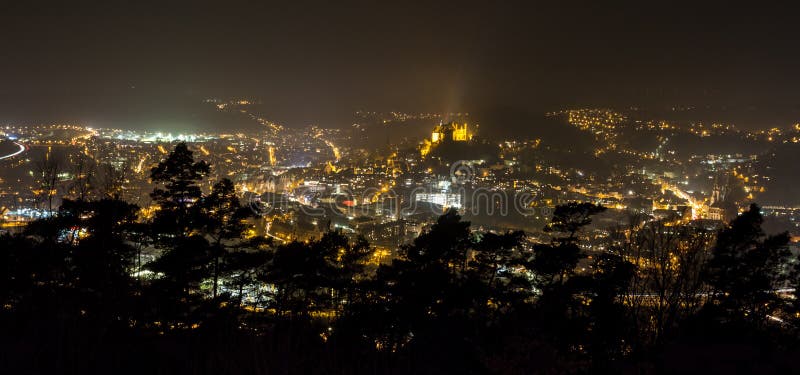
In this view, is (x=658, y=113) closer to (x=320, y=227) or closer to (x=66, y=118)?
(x=320, y=227)

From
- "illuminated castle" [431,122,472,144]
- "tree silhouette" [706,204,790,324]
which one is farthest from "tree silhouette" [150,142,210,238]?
"illuminated castle" [431,122,472,144]

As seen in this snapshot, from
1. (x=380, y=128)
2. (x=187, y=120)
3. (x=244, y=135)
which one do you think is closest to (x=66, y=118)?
(x=187, y=120)

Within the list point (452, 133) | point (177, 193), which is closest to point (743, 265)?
point (177, 193)

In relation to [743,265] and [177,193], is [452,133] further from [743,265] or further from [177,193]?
[177,193]

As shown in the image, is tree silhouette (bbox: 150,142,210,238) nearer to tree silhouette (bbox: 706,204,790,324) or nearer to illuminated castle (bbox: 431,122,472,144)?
tree silhouette (bbox: 706,204,790,324)

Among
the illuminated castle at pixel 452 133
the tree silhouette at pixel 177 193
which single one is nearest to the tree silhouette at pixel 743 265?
the tree silhouette at pixel 177 193

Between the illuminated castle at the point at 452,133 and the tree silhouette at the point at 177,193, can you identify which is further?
the illuminated castle at the point at 452,133

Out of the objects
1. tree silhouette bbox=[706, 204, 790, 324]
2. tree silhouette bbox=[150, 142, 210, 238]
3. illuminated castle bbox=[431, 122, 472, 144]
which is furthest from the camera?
illuminated castle bbox=[431, 122, 472, 144]

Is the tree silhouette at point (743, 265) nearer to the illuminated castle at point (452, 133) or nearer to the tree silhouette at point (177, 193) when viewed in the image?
the tree silhouette at point (177, 193)
